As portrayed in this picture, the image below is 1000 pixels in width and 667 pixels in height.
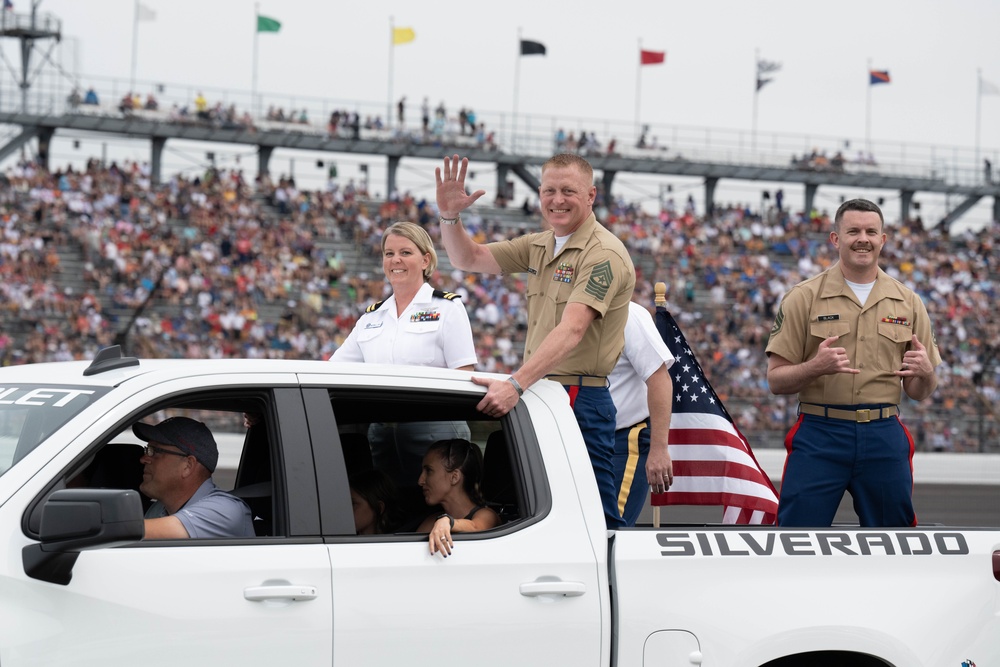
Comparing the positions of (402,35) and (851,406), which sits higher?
(402,35)

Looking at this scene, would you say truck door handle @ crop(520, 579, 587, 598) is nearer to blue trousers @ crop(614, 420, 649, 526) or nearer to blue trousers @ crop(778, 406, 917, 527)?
blue trousers @ crop(778, 406, 917, 527)

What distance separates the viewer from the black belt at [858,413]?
4902mm

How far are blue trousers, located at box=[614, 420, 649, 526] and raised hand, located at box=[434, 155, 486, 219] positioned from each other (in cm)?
130

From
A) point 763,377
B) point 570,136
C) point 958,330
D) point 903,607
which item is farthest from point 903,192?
point 903,607

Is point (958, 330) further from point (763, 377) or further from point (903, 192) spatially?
point (903, 192)

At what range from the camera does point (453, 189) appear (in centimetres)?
486

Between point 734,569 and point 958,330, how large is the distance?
25.7 metres

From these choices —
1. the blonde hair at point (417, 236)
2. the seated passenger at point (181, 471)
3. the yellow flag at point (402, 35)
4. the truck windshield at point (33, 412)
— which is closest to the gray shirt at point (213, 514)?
the seated passenger at point (181, 471)

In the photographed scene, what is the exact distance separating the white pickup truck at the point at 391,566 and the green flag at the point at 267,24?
122ft

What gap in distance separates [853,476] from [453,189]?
1.93 meters

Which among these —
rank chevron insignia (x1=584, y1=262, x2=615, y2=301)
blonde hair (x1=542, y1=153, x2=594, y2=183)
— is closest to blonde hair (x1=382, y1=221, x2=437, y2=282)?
blonde hair (x1=542, y1=153, x2=594, y2=183)

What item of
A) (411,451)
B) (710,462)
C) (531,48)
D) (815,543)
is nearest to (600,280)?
(411,451)

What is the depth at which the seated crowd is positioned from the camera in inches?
828

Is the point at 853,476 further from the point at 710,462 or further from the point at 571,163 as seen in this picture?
the point at 571,163
